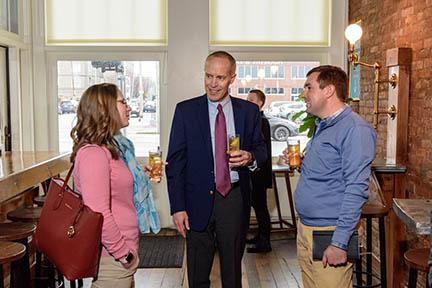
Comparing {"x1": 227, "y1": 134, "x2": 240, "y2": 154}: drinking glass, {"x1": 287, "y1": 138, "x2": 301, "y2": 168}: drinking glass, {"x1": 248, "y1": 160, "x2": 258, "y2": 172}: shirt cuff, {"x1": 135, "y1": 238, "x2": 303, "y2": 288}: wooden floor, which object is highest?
{"x1": 227, "y1": 134, "x2": 240, "y2": 154}: drinking glass

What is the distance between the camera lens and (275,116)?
20.3ft

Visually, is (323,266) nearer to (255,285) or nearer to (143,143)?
(255,285)

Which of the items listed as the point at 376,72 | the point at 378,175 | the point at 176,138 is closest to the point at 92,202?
the point at 176,138

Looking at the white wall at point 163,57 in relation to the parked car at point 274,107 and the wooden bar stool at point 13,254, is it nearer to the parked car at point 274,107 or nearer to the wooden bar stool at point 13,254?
the parked car at point 274,107

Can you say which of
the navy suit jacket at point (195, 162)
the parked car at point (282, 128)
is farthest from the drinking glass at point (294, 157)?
the parked car at point (282, 128)

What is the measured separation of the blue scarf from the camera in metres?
2.27

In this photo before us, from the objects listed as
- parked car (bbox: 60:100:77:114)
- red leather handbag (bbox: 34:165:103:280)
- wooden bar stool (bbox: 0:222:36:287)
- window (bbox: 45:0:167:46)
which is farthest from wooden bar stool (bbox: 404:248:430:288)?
parked car (bbox: 60:100:77:114)

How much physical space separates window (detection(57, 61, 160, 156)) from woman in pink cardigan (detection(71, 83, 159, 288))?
3878 mm

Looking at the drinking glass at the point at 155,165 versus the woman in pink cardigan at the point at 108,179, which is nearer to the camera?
the woman in pink cardigan at the point at 108,179

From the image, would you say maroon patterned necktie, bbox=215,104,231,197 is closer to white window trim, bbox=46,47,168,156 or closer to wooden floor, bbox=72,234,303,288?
wooden floor, bbox=72,234,303,288

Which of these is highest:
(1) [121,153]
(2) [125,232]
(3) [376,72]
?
(3) [376,72]

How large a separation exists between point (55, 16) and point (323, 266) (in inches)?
180

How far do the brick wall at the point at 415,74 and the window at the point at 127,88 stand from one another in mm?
2508

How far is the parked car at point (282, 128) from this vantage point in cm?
618
